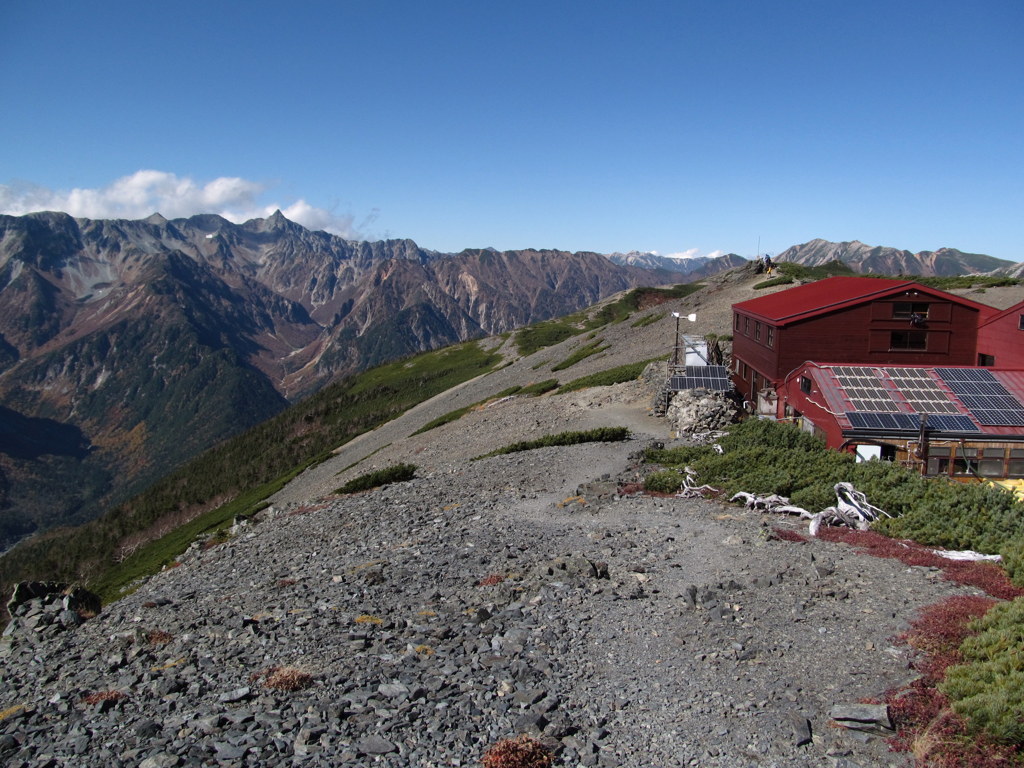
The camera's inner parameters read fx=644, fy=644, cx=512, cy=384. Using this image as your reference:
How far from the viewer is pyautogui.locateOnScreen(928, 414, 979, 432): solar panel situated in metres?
22.7

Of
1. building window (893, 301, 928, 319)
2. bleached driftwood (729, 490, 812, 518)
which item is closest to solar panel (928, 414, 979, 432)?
bleached driftwood (729, 490, 812, 518)

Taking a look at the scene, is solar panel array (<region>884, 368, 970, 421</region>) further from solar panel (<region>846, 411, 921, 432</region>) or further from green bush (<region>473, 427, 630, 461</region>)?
green bush (<region>473, 427, 630, 461</region>)

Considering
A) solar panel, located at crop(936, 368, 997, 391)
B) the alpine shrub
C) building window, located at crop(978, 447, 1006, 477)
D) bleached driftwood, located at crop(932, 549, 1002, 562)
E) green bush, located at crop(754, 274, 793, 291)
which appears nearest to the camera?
the alpine shrub

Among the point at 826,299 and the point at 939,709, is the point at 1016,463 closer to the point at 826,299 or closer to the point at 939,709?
the point at 826,299

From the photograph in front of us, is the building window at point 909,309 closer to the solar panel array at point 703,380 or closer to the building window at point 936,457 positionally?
the solar panel array at point 703,380

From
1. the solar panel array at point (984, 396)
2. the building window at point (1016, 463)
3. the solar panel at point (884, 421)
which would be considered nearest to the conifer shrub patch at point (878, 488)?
the solar panel at point (884, 421)

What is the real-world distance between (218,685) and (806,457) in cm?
1877

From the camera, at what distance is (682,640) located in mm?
11109

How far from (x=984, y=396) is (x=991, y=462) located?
3412 millimetres

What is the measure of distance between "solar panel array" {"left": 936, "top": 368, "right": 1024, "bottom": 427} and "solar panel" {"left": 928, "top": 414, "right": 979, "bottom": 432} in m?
0.43

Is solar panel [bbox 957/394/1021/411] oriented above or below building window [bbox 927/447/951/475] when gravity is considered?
above

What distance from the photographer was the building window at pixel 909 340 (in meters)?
34.7

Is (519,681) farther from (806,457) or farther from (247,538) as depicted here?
(247,538)

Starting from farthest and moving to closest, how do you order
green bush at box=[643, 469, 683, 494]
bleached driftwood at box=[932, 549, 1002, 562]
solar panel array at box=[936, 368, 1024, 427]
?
1. solar panel array at box=[936, 368, 1024, 427]
2. green bush at box=[643, 469, 683, 494]
3. bleached driftwood at box=[932, 549, 1002, 562]
